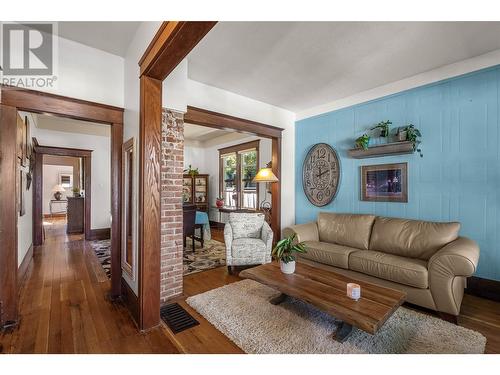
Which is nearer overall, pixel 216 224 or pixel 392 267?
pixel 392 267

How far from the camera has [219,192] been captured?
7.11 metres

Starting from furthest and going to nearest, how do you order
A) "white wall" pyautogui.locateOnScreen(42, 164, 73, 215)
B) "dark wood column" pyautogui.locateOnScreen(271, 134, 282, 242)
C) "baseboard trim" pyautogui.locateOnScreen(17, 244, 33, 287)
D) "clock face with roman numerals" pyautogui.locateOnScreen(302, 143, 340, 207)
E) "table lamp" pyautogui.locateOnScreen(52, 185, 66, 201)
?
"table lamp" pyautogui.locateOnScreen(52, 185, 66, 201)
"white wall" pyautogui.locateOnScreen(42, 164, 73, 215)
"dark wood column" pyautogui.locateOnScreen(271, 134, 282, 242)
"clock face with roman numerals" pyautogui.locateOnScreen(302, 143, 340, 207)
"baseboard trim" pyautogui.locateOnScreen(17, 244, 33, 287)

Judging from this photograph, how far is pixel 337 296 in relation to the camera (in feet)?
6.17

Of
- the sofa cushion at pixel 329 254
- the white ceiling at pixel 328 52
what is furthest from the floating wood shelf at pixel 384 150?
the sofa cushion at pixel 329 254

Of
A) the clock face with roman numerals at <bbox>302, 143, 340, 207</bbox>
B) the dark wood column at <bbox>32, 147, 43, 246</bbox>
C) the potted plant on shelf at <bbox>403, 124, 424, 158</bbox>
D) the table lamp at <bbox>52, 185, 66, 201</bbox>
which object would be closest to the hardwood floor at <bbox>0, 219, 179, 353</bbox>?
the dark wood column at <bbox>32, 147, 43, 246</bbox>

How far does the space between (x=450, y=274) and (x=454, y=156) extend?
1531 millimetres

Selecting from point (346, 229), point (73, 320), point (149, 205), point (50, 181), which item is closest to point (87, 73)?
point (149, 205)

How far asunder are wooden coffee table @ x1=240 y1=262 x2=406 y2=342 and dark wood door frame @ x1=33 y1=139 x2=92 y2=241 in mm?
4923

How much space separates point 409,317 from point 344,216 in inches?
61.6

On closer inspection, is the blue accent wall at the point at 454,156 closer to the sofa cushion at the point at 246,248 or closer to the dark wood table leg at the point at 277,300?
the sofa cushion at the point at 246,248

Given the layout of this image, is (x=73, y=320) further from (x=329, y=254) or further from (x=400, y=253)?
(x=400, y=253)

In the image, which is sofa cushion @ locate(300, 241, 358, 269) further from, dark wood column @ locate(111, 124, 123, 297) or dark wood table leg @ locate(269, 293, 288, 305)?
dark wood column @ locate(111, 124, 123, 297)

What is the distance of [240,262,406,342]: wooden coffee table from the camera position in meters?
1.59
